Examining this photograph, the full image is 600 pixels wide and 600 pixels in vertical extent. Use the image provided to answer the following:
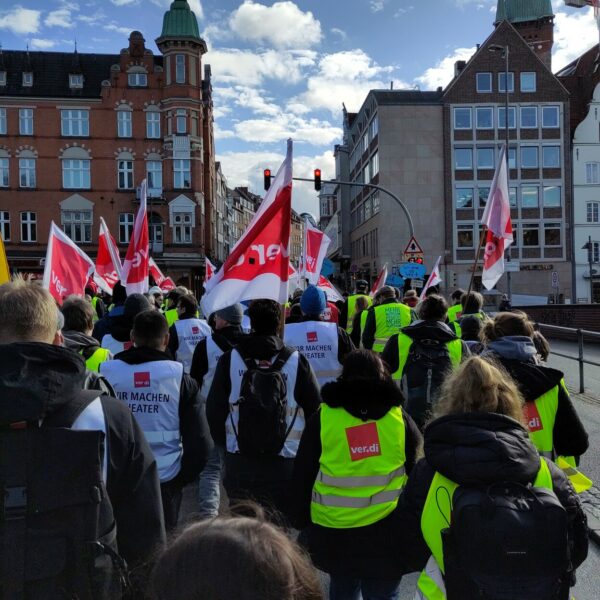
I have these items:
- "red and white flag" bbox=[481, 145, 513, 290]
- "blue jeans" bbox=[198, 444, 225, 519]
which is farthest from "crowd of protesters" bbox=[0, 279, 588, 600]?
"red and white flag" bbox=[481, 145, 513, 290]

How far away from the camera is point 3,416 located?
1.96 meters

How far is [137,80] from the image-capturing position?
45.0 m

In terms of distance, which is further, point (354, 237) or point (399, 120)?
point (354, 237)

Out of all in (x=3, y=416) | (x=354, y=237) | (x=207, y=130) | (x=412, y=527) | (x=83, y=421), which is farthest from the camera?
(x=354, y=237)

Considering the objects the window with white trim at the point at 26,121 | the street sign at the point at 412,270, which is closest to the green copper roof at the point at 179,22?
the window with white trim at the point at 26,121

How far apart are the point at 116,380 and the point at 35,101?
4669cm

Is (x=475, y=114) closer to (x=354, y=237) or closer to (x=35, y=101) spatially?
(x=354, y=237)

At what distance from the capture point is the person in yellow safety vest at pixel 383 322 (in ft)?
26.7

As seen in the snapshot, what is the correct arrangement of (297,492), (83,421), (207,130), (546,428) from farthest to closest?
1. (207,130)
2. (546,428)
3. (297,492)
4. (83,421)

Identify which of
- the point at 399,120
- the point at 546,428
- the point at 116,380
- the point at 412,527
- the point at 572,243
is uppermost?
the point at 399,120

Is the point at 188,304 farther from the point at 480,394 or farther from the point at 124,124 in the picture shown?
the point at 124,124

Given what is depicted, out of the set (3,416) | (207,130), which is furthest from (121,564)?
(207,130)

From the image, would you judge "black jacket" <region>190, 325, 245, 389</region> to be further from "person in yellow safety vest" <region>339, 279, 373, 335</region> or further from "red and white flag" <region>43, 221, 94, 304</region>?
"person in yellow safety vest" <region>339, 279, 373, 335</region>

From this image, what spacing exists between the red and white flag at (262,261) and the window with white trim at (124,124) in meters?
42.8
